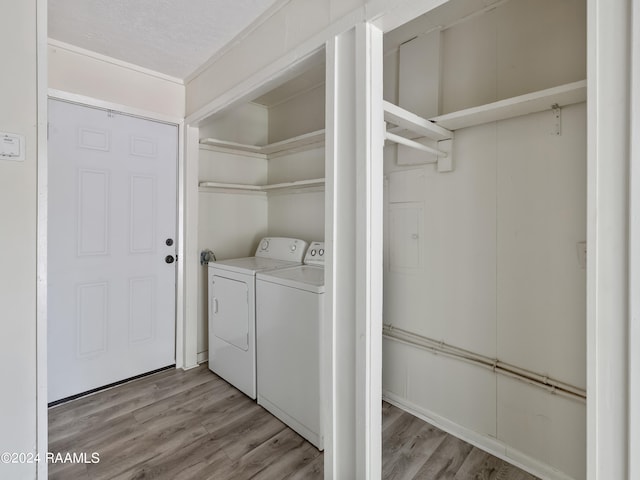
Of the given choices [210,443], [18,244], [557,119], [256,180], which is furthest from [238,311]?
[557,119]

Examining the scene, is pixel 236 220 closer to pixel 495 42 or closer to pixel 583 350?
pixel 495 42

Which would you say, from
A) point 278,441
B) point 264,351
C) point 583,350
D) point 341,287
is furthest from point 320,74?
point 278,441

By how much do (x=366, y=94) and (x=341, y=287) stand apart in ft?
2.68

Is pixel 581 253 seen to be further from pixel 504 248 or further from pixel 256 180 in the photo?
pixel 256 180

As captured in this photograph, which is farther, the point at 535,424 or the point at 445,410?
the point at 445,410

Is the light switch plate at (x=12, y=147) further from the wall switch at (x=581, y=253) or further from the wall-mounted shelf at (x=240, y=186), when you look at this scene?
the wall switch at (x=581, y=253)

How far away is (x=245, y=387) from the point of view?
230cm

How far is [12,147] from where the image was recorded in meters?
A: 1.33

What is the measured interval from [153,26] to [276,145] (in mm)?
1162

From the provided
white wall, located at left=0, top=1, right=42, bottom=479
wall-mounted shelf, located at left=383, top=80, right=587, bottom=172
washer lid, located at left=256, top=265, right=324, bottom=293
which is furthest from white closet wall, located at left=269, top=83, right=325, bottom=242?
white wall, located at left=0, top=1, right=42, bottom=479

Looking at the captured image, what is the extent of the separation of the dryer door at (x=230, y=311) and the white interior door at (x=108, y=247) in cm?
43

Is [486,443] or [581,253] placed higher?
[581,253]

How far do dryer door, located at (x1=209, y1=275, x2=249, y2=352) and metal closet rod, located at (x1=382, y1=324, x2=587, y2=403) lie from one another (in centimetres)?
103
